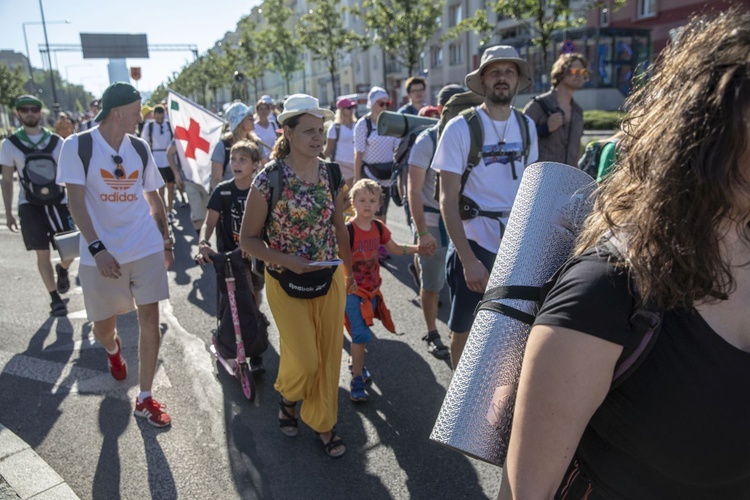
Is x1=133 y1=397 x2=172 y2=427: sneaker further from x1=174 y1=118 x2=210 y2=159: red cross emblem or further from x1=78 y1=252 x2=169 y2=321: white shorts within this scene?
x1=174 y1=118 x2=210 y2=159: red cross emblem

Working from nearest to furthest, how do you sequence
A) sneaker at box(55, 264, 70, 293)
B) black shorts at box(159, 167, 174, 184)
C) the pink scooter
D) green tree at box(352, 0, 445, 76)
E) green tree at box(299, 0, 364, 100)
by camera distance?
the pink scooter → sneaker at box(55, 264, 70, 293) → black shorts at box(159, 167, 174, 184) → green tree at box(352, 0, 445, 76) → green tree at box(299, 0, 364, 100)

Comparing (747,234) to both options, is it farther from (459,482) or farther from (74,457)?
(74,457)

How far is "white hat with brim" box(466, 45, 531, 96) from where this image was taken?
343 centimetres

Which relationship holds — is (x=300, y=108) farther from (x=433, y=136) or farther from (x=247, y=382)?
(x=247, y=382)

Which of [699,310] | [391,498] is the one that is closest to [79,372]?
[391,498]

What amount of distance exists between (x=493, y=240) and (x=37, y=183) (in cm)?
461

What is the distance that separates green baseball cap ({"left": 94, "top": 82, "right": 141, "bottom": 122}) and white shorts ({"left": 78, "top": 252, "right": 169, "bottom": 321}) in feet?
3.03

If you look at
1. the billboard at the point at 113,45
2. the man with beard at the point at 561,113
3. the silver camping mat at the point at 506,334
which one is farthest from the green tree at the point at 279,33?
the silver camping mat at the point at 506,334

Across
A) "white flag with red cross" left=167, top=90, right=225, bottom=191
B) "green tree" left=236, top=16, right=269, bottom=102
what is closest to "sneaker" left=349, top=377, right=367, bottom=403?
"white flag with red cross" left=167, top=90, right=225, bottom=191

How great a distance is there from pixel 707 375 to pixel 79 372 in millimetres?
4473

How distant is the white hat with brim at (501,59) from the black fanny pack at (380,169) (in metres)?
3.20

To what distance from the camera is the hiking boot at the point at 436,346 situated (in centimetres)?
446

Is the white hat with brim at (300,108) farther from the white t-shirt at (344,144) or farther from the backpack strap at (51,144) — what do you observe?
the white t-shirt at (344,144)

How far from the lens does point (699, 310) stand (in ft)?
3.53
